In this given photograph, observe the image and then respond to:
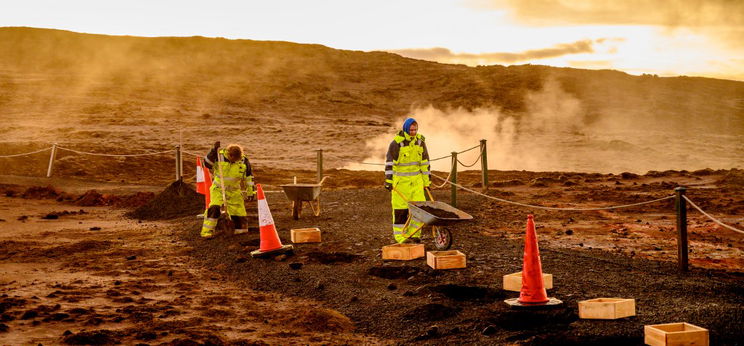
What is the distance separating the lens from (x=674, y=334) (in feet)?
19.1

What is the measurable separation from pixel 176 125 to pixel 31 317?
41.2 m

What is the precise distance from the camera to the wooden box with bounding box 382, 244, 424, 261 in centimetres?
1021

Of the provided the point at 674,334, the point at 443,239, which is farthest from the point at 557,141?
the point at 674,334

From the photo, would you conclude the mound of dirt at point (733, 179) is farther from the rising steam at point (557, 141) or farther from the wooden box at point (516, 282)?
the wooden box at point (516, 282)

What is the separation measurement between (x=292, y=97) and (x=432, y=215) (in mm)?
54512

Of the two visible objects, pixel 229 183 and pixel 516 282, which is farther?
pixel 229 183

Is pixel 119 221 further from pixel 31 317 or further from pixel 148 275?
pixel 31 317

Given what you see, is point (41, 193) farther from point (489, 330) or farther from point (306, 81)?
point (306, 81)

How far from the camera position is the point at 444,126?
52.9m

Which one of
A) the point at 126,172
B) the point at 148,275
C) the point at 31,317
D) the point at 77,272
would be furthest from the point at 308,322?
the point at 126,172

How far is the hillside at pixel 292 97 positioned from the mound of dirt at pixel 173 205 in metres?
15.7

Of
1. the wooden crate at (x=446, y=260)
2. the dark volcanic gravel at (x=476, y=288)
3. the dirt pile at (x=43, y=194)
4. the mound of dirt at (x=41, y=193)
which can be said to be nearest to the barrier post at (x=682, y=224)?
the dark volcanic gravel at (x=476, y=288)

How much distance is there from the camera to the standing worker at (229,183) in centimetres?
1288

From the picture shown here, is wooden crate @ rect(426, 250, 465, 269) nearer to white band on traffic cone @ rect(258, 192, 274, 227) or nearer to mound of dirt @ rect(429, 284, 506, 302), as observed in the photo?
mound of dirt @ rect(429, 284, 506, 302)
